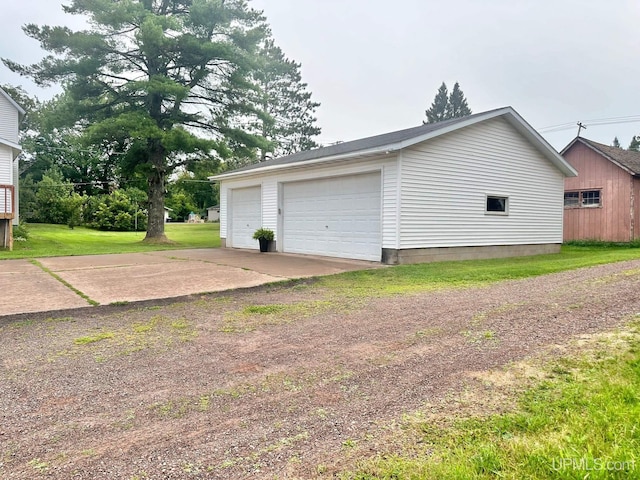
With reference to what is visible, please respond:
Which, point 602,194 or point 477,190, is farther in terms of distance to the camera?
point 602,194

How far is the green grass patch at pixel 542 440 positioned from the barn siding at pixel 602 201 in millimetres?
16533

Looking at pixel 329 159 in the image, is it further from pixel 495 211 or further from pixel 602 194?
pixel 602 194

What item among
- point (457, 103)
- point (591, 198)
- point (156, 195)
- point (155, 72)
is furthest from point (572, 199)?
point (457, 103)

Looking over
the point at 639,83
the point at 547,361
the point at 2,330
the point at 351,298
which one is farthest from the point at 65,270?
the point at 639,83

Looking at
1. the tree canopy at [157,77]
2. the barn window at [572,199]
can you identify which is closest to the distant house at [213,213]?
the tree canopy at [157,77]

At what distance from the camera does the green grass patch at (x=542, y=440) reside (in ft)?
5.86

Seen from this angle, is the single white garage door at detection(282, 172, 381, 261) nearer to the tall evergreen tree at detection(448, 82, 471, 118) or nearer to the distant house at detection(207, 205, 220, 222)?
the tall evergreen tree at detection(448, 82, 471, 118)

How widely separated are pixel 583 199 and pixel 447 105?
4232 cm

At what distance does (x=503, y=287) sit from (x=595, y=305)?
5.69 feet

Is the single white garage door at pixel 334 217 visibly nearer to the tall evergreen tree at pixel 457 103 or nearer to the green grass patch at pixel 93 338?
the green grass patch at pixel 93 338

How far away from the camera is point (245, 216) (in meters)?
15.4

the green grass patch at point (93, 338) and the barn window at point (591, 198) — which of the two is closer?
the green grass patch at point (93, 338)

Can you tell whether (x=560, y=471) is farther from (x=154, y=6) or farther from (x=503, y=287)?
(x=154, y=6)

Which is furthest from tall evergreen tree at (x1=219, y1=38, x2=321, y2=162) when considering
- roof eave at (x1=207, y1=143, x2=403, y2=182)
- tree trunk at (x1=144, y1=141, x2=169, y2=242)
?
roof eave at (x1=207, y1=143, x2=403, y2=182)
